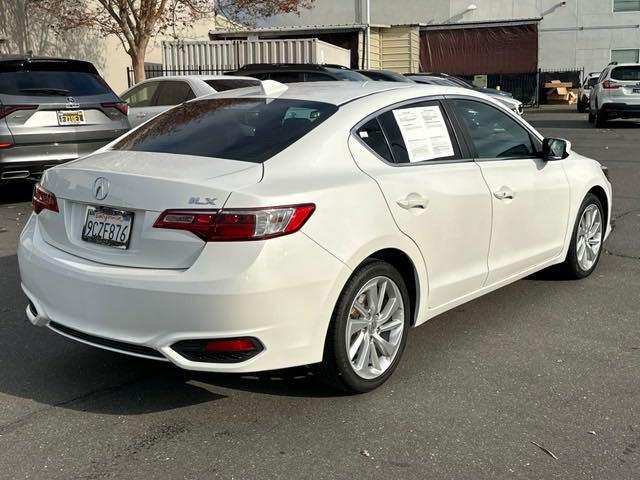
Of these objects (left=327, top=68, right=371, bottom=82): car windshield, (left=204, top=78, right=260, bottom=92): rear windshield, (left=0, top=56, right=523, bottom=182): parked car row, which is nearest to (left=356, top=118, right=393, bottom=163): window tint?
(left=0, top=56, right=523, bottom=182): parked car row

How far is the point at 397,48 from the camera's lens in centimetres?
3478

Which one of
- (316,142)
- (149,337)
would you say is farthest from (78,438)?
(316,142)

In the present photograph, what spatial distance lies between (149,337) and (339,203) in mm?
1070

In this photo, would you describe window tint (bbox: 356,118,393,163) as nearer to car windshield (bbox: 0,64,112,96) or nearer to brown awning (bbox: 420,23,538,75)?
car windshield (bbox: 0,64,112,96)

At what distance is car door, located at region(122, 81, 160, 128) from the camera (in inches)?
438

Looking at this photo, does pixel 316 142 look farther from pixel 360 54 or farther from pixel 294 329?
pixel 360 54

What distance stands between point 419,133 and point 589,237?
2.39 meters

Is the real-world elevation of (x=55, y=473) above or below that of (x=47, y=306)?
below

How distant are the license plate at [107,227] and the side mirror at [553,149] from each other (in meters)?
3.07

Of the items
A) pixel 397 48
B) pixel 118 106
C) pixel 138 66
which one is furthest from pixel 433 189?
pixel 397 48

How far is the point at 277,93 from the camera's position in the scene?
14.2 feet

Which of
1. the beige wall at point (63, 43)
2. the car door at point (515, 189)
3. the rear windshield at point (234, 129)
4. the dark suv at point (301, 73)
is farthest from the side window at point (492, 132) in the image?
the beige wall at point (63, 43)

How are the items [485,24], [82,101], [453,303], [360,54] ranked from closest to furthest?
[453,303] < [82,101] < [360,54] < [485,24]

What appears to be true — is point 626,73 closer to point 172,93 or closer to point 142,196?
point 172,93
